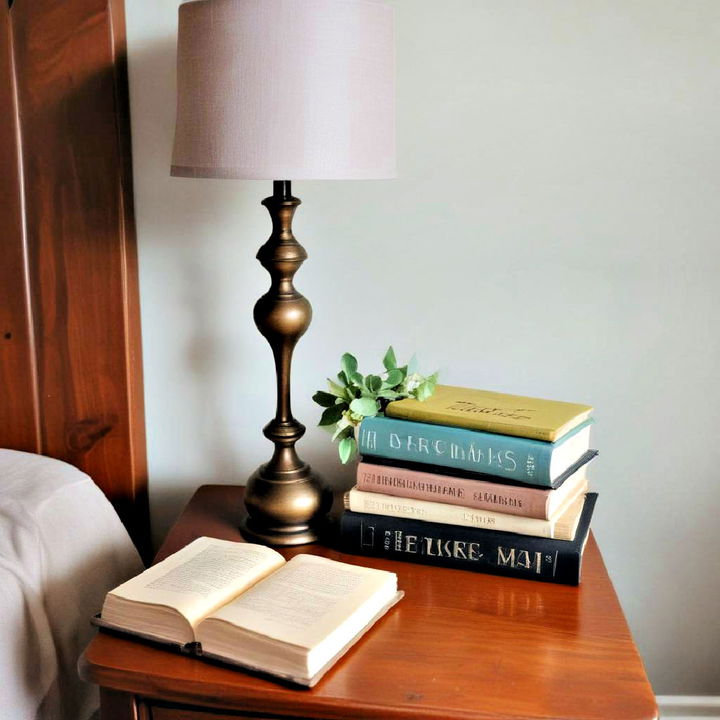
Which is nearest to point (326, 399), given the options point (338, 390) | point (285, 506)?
point (338, 390)

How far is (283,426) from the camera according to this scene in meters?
1.19

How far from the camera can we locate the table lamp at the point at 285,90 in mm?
972

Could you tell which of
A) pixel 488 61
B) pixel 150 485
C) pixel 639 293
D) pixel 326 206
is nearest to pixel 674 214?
pixel 639 293

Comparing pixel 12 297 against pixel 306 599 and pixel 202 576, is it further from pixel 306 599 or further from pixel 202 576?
pixel 306 599

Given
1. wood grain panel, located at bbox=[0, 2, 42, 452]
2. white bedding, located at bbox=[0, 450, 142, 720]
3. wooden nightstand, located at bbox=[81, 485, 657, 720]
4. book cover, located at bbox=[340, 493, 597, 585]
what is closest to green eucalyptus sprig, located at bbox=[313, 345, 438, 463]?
book cover, located at bbox=[340, 493, 597, 585]

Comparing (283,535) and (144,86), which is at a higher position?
(144,86)

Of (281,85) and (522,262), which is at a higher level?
(281,85)

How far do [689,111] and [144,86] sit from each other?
0.79 metres

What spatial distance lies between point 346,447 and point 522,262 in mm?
402

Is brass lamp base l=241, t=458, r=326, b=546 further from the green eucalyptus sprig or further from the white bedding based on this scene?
the white bedding

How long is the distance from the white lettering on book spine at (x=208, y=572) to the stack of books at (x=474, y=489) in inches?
6.0

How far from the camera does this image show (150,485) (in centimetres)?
146

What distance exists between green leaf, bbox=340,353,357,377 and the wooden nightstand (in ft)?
0.95

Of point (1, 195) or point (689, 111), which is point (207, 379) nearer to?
point (1, 195)
